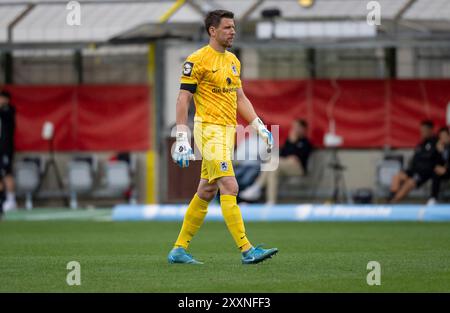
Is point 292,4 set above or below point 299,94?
above

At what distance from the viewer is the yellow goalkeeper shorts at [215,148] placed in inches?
429

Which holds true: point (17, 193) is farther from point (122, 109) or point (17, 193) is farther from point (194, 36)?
point (194, 36)

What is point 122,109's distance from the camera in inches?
1042

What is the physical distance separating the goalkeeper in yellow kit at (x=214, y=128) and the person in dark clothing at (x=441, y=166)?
1238 cm

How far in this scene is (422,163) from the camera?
2314cm

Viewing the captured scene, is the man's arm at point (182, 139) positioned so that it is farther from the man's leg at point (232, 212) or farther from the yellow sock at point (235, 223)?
the yellow sock at point (235, 223)

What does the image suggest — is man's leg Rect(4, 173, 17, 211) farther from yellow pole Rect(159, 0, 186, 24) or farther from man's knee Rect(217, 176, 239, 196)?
man's knee Rect(217, 176, 239, 196)

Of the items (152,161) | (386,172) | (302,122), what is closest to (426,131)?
(386,172)

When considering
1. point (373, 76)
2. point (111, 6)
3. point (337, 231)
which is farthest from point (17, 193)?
point (337, 231)

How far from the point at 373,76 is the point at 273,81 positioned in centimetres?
229

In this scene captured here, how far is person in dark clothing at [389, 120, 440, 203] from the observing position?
2300 centimetres

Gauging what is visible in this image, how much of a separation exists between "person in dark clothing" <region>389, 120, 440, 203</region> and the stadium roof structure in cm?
206

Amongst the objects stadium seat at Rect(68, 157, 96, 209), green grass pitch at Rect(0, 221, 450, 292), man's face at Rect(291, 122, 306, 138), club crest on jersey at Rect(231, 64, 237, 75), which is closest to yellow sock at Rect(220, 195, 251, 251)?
green grass pitch at Rect(0, 221, 450, 292)

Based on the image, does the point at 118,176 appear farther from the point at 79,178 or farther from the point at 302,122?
the point at 302,122
